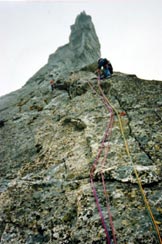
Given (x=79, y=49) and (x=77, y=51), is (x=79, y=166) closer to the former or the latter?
(x=77, y=51)

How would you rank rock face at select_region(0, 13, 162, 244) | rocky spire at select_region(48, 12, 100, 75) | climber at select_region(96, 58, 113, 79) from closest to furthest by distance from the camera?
1. rock face at select_region(0, 13, 162, 244)
2. climber at select_region(96, 58, 113, 79)
3. rocky spire at select_region(48, 12, 100, 75)

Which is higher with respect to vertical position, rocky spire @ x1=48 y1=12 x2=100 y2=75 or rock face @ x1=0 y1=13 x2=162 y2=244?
rocky spire @ x1=48 y1=12 x2=100 y2=75

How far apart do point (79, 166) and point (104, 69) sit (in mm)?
7087

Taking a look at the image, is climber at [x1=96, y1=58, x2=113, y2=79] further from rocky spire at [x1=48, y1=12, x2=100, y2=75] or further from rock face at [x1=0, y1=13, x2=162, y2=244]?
rocky spire at [x1=48, y1=12, x2=100, y2=75]

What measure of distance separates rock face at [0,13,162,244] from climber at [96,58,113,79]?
2.97 ft

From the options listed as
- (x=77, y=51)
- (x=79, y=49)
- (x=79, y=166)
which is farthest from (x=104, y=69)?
(x=79, y=49)

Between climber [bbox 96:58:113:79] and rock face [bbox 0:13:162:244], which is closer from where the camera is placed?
rock face [bbox 0:13:162:244]

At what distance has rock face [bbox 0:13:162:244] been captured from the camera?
5684 millimetres

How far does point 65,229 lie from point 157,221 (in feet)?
Result: 6.90

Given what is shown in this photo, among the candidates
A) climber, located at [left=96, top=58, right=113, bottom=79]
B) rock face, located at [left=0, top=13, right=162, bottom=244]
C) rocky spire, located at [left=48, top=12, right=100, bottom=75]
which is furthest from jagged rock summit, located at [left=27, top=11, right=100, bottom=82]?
rock face, located at [left=0, top=13, right=162, bottom=244]

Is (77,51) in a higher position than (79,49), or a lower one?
lower

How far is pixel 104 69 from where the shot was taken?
1300 cm

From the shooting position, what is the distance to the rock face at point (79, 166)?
5.68m

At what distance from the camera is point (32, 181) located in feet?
24.7
